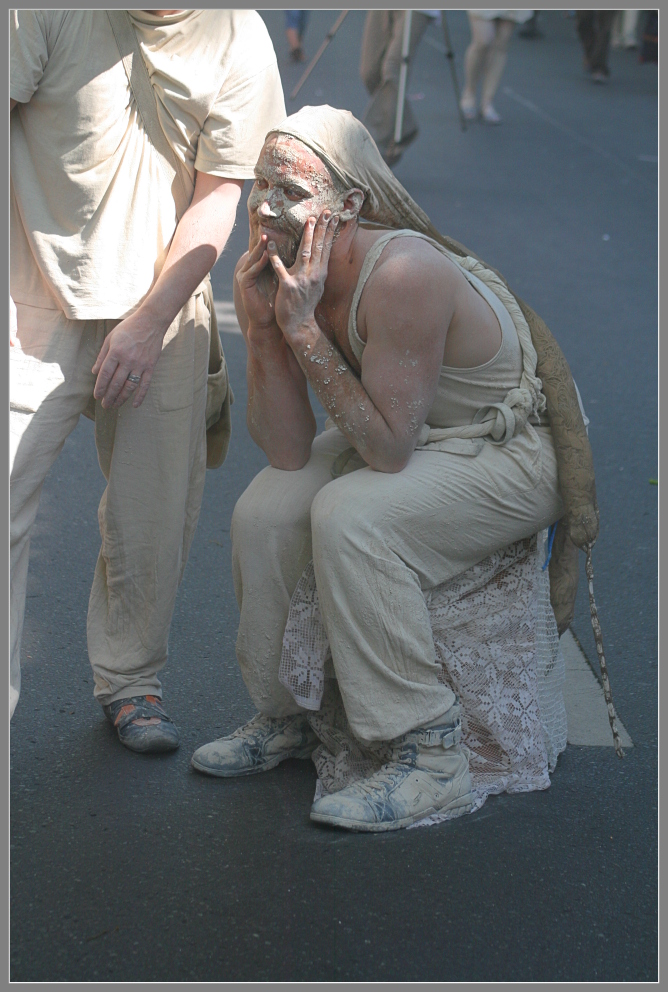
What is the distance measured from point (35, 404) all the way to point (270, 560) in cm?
63

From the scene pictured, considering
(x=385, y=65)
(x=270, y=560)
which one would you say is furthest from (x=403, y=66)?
(x=270, y=560)

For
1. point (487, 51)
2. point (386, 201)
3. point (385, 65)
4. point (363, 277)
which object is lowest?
point (487, 51)

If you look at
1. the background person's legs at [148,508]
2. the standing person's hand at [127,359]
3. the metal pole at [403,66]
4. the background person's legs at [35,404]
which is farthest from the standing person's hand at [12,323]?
the metal pole at [403,66]

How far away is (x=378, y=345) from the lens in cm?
224

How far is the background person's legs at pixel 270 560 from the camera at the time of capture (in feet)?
7.89

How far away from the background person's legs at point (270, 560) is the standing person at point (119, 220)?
0.84 feet

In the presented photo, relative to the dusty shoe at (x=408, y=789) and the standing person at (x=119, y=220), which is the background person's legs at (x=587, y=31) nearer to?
the standing person at (x=119, y=220)

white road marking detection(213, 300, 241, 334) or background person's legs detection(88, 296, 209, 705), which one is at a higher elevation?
background person's legs detection(88, 296, 209, 705)

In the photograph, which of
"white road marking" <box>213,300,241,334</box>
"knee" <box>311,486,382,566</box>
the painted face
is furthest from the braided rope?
"white road marking" <box>213,300,241,334</box>

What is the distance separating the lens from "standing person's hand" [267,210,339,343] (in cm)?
220

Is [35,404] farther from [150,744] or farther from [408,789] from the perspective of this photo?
[408,789]

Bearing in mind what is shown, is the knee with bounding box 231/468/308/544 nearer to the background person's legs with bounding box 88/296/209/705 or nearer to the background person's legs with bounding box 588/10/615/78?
the background person's legs with bounding box 88/296/209/705

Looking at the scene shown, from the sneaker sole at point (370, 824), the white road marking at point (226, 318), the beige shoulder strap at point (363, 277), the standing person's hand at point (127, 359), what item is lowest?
the white road marking at point (226, 318)

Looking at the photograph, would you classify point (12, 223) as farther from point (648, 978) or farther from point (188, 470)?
point (648, 978)
